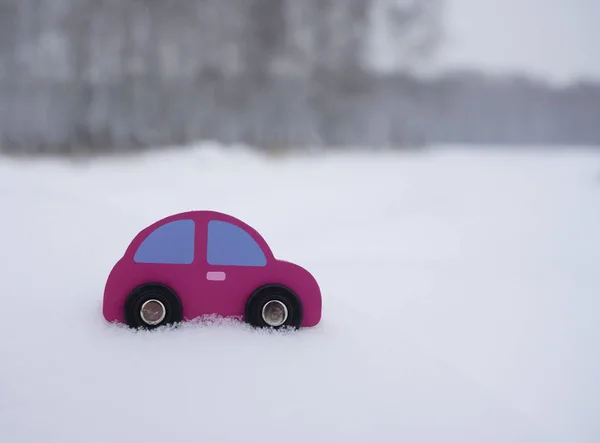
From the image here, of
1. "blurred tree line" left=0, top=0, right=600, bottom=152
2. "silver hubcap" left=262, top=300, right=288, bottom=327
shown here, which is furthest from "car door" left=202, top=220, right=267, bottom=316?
"blurred tree line" left=0, top=0, right=600, bottom=152

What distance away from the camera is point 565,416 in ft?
5.62

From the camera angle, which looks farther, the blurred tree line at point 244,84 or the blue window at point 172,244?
the blurred tree line at point 244,84

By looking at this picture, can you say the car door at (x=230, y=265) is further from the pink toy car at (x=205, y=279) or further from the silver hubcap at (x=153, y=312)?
the silver hubcap at (x=153, y=312)

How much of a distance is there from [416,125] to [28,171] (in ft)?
23.4

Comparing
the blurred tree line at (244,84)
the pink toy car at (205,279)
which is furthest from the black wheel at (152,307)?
the blurred tree line at (244,84)

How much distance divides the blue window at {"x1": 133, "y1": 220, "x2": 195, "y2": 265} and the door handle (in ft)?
0.32

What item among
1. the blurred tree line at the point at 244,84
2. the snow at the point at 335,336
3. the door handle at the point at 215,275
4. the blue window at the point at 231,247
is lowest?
the snow at the point at 335,336

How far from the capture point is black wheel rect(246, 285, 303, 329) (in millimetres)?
2189

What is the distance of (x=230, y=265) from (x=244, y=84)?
24.7 feet

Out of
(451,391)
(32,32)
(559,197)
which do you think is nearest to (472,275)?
(451,391)

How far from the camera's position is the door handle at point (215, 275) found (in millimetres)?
2203

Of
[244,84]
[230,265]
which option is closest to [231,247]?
[230,265]

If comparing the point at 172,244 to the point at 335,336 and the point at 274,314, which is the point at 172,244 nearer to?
the point at 274,314

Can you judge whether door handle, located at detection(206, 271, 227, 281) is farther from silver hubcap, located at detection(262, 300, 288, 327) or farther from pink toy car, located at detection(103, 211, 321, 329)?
silver hubcap, located at detection(262, 300, 288, 327)
